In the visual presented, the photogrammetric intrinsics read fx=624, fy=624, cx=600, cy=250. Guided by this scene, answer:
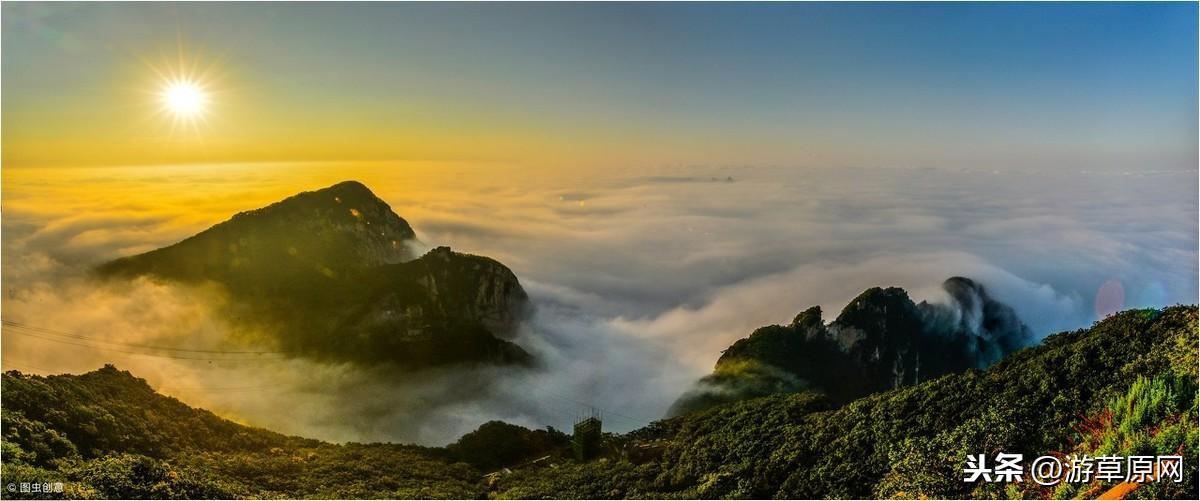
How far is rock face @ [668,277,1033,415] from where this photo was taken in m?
30.0

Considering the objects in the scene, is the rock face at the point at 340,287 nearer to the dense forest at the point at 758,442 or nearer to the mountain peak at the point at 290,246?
the mountain peak at the point at 290,246

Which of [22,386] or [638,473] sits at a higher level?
[22,386]

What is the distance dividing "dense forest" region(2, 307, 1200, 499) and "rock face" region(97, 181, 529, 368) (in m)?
16.6

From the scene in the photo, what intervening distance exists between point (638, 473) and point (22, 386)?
51.3 feet

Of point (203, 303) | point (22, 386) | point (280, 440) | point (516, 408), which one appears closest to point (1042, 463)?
point (280, 440)

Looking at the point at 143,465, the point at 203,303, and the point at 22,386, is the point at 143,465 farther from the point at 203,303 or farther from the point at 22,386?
the point at 203,303

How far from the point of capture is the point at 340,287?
40000mm

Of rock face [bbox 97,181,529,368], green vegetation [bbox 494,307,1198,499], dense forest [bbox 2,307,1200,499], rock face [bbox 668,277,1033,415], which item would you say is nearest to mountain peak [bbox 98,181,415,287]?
rock face [bbox 97,181,529,368]

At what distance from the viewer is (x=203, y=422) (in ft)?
60.0

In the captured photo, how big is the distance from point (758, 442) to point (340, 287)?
31.8m

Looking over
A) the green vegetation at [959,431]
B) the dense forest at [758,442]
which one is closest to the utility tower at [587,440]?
the dense forest at [758,442]

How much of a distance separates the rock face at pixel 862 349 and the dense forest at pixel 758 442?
9.91 m

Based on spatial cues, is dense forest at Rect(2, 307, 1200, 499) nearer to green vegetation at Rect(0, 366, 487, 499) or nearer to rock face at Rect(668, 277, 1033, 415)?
green vegetation at Rect(0, 366, 487, 499)

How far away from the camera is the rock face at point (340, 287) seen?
3672 cm
